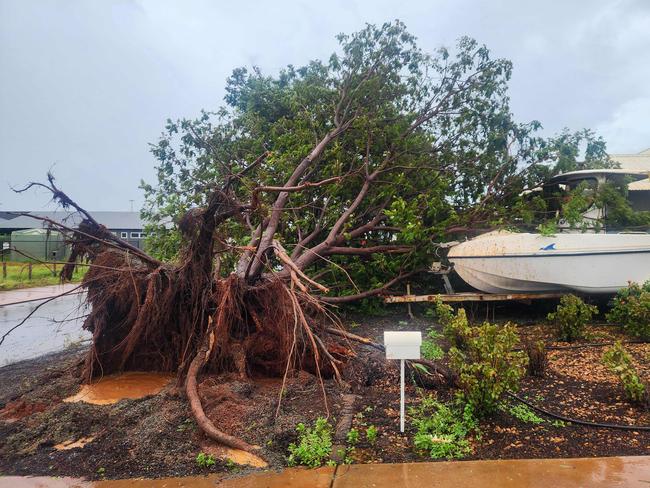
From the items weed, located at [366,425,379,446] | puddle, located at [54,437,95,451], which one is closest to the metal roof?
weed, located at [366,425,379,446]

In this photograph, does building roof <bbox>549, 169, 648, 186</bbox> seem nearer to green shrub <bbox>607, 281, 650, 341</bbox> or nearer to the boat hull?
the boat hull

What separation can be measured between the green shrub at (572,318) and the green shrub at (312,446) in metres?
3.97

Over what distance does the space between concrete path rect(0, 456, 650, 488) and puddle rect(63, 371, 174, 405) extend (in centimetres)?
164

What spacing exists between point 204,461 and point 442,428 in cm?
180

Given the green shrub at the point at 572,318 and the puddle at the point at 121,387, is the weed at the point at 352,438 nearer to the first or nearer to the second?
the puddle at the point at 121,387

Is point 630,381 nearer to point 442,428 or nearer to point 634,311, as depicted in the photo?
point 442,428

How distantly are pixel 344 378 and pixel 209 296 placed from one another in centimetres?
170

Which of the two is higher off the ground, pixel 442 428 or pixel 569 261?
pixel 569 261

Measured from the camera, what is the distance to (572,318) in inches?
259

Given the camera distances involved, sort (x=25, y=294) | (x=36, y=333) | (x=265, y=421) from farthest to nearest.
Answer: (x=25, y=294)
(x=36, y=333)
(x=265, y=421)

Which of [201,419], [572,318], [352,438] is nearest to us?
[352,438]

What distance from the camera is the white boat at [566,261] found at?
7793 millimetres

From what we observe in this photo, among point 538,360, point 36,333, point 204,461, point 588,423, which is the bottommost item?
point 36,333

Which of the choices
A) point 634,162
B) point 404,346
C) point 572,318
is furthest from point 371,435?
point 634,162
